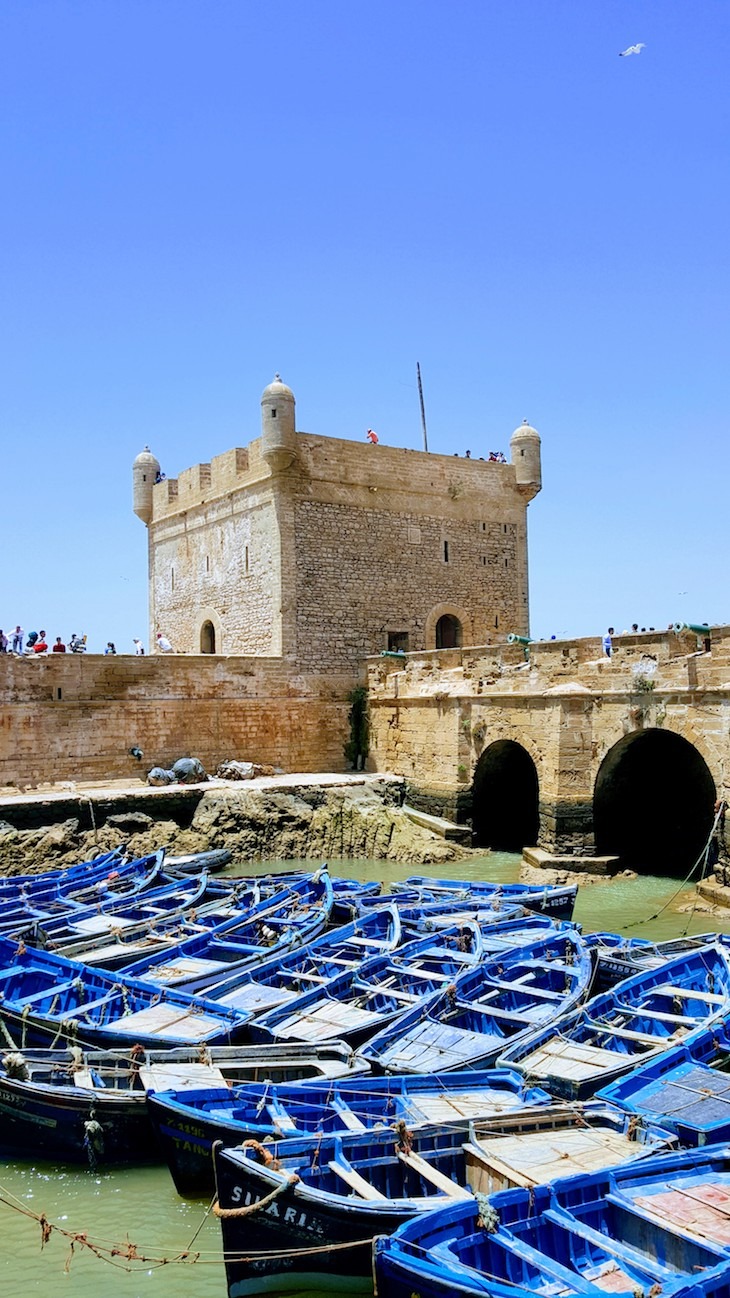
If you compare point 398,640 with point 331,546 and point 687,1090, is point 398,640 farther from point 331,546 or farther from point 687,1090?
point 687,1090

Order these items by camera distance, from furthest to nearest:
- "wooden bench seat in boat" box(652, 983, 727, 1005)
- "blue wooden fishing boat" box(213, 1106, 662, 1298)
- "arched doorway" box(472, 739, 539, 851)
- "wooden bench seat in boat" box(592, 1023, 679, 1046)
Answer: "arched doorway" box(472, 739, 539, 851) → "wooden bench seat in boat" box(652, 983, 727, 1005) → "wooden bench seat in boat" box(592, 1023, 679, 1046) → "blue wooden fishing boat" box(213, 1106, 662, 1298)

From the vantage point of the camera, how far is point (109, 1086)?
764cm

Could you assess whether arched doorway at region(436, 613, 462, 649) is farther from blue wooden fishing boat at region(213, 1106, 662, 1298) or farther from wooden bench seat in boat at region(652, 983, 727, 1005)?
blue wooden fishing boat at region(213, 1106, 662, 1298)

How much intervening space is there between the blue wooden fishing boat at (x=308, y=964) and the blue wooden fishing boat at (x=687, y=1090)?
3151mm

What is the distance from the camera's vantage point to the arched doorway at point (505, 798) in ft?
68.6

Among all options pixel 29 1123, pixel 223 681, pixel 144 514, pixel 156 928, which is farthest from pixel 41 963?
pixel 144 514

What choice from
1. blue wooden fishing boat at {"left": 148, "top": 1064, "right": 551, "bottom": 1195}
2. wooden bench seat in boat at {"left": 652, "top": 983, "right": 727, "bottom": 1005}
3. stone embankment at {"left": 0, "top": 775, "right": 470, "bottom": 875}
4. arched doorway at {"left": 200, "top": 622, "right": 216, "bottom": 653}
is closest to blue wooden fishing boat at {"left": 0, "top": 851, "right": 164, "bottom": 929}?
stone embankment at {"left": 0, "top": 775, "right": 470, "bottom": 875}

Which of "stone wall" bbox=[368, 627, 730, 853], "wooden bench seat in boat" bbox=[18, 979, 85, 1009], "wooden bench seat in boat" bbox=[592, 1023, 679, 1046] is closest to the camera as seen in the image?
"wooden bench seat in boat" bbox=[592, 1023, 679, 1046]

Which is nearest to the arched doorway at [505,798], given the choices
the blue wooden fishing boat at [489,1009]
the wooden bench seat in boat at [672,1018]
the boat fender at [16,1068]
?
the blue wooden fishing boat at [489,1009]

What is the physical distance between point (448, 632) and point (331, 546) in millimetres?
4712

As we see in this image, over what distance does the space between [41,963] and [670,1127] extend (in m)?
6.50

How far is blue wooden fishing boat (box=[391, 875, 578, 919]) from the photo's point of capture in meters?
13.5

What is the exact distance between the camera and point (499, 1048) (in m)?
8.03

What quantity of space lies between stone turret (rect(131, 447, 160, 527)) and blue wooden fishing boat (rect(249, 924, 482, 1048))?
21.4 meters
